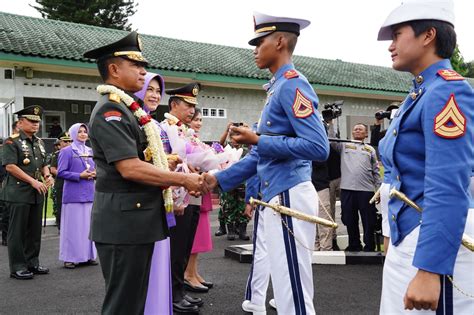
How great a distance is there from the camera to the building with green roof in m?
13.1

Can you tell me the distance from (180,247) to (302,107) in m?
2.39

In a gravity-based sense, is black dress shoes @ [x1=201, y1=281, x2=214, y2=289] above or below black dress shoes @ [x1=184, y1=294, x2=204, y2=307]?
below

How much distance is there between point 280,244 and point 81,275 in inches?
169

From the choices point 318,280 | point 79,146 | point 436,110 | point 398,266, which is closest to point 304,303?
point 398,266

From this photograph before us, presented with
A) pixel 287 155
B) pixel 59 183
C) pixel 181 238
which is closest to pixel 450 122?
pixel 287 155

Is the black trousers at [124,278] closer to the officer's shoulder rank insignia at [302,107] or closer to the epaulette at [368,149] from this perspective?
the officer's shoulder rank insignia at [302,107]

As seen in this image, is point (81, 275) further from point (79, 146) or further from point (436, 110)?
point (436, 110)

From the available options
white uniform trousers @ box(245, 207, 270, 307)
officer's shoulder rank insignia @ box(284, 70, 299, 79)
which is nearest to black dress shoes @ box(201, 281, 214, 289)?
white uniform trousers @ box(245, 207, 270, 307)

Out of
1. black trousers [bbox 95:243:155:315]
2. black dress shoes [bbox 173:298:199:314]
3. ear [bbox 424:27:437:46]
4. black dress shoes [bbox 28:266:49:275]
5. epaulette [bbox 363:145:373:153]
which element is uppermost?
ear [bbox 424:27:437:46]

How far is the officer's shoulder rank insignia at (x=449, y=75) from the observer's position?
5.89 feet

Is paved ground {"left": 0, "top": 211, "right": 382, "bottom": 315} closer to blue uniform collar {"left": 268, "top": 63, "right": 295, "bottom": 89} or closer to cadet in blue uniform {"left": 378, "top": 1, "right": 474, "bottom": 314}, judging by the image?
blue uniform collar {"left": 268, "top": 63, "right": 295, "bottom": 89}

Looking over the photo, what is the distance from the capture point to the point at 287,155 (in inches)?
108

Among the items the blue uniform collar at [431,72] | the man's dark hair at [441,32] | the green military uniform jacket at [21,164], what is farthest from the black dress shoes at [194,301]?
the man's dark hair at [441,32]

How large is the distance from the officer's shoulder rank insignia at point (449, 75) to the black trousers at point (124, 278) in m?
1.80
